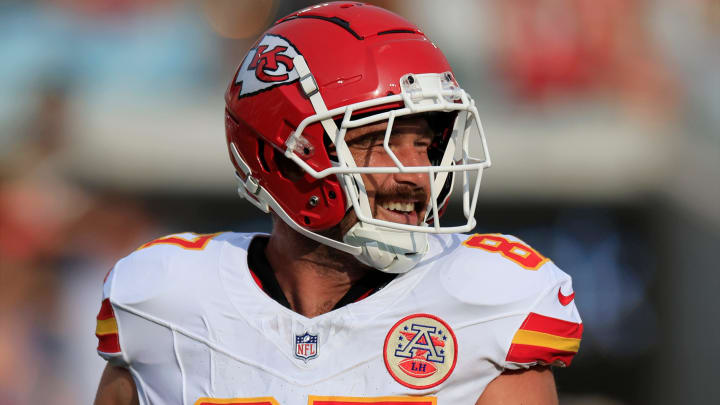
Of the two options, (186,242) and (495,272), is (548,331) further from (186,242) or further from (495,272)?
(186,242)

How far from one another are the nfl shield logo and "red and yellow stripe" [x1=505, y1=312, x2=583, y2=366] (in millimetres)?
382

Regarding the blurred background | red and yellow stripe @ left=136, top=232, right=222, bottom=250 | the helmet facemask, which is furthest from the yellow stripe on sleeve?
the blurred background

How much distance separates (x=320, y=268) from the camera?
1.92 m

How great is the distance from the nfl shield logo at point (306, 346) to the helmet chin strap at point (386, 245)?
189 mm

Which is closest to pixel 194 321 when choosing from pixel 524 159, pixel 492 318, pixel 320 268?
pixel 320 268

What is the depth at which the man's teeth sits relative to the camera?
5.93 feet

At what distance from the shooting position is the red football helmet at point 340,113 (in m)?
1.74

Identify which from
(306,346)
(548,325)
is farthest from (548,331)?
(306,346)

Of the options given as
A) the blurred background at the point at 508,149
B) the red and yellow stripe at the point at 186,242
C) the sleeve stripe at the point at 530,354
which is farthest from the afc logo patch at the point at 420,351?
the blurred background at the point at 508,149

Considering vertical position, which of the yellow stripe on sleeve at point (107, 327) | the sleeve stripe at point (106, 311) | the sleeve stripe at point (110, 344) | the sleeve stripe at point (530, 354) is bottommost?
the sleeve stripe at point (110, 344)

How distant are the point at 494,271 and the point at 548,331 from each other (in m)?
0.16

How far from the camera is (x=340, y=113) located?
176 cm

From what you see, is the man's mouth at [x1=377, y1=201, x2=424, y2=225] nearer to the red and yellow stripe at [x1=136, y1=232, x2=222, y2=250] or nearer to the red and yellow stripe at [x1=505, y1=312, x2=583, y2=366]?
the red and yellow stripe at [x1=505, y1=312, x2=583, y2=366]

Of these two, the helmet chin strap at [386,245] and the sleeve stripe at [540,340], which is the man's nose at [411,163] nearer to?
the helmet chin strap at [386,245]
